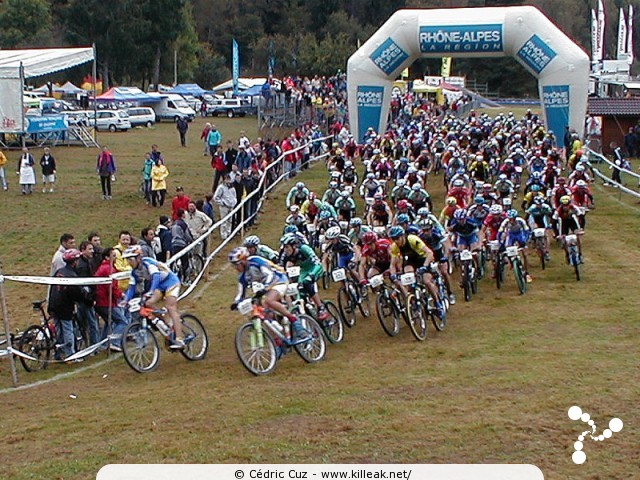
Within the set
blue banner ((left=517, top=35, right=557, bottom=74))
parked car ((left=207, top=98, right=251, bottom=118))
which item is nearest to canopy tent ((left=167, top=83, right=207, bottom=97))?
parked car ((left=207, top=98, right=251, bottom=118))

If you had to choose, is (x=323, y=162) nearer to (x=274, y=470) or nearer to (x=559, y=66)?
(x=559, y=66)

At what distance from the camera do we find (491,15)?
33.9 metres

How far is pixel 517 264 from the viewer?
16797 mm

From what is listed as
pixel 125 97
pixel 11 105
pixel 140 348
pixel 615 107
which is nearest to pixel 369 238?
pixel 140 348

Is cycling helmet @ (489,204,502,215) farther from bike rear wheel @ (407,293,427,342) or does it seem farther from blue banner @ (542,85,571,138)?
blue banner @ (542,85,571,138)

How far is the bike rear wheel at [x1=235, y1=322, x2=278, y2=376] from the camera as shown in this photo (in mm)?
11797

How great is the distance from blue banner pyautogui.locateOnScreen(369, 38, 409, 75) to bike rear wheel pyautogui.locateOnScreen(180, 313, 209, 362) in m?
23.9

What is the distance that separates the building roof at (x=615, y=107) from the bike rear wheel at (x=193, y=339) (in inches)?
1170

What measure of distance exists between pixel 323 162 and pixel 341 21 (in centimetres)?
5690

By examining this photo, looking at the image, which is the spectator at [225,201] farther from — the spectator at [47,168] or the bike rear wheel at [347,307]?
the spectator at [47,168]

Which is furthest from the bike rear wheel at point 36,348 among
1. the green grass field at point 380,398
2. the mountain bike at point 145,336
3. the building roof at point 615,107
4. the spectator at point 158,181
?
the building roof at point 615,107

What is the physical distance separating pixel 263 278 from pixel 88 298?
2685mm

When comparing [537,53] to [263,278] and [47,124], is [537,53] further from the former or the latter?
[263,278]

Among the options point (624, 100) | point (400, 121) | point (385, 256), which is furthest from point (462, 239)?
point (400, 121)
